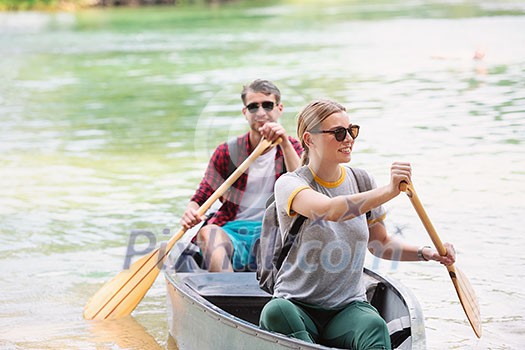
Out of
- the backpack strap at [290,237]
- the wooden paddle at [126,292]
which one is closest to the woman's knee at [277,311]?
the backpack strap at [290,237]

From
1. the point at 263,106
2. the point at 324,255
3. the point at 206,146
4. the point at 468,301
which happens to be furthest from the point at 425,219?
the point at 206,146

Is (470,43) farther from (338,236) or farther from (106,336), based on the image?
(338,236)

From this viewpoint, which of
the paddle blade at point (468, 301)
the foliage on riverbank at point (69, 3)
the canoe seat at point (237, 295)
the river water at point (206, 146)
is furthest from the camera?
the foliage on riverbank at point (69, 3)

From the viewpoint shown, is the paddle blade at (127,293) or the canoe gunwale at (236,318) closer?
the canoe gunwale at (236,318)

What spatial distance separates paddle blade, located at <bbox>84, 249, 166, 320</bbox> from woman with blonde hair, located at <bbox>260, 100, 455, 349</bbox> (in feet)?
6.73

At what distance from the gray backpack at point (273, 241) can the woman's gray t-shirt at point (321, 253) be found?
2 centimetres

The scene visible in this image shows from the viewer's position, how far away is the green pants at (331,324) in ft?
11.4

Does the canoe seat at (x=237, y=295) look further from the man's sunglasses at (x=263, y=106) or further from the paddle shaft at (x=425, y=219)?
the paddle shaft at (x=425, y=219)

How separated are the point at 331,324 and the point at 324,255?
27cm

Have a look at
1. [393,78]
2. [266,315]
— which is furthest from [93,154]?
[266,315]

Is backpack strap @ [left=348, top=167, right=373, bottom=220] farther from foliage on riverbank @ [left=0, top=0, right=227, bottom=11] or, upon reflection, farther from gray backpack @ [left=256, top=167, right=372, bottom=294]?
foliage on riverbank @ [left=0, top=0, right=227, bottom=11]

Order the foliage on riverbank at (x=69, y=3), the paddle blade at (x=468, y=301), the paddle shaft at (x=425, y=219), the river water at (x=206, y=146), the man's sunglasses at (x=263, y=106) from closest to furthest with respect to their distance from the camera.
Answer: the paddle shaft at (x=425, y=219) < the paddle blade at (x=468, y=301) < the man's sunglasses at (x=263, y=106) < the river water at (x=206, y=146) < the foliage on riverbank at (x=69, y=3)

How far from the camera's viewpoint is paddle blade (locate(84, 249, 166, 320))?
18.4ft

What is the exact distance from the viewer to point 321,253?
3494mm
